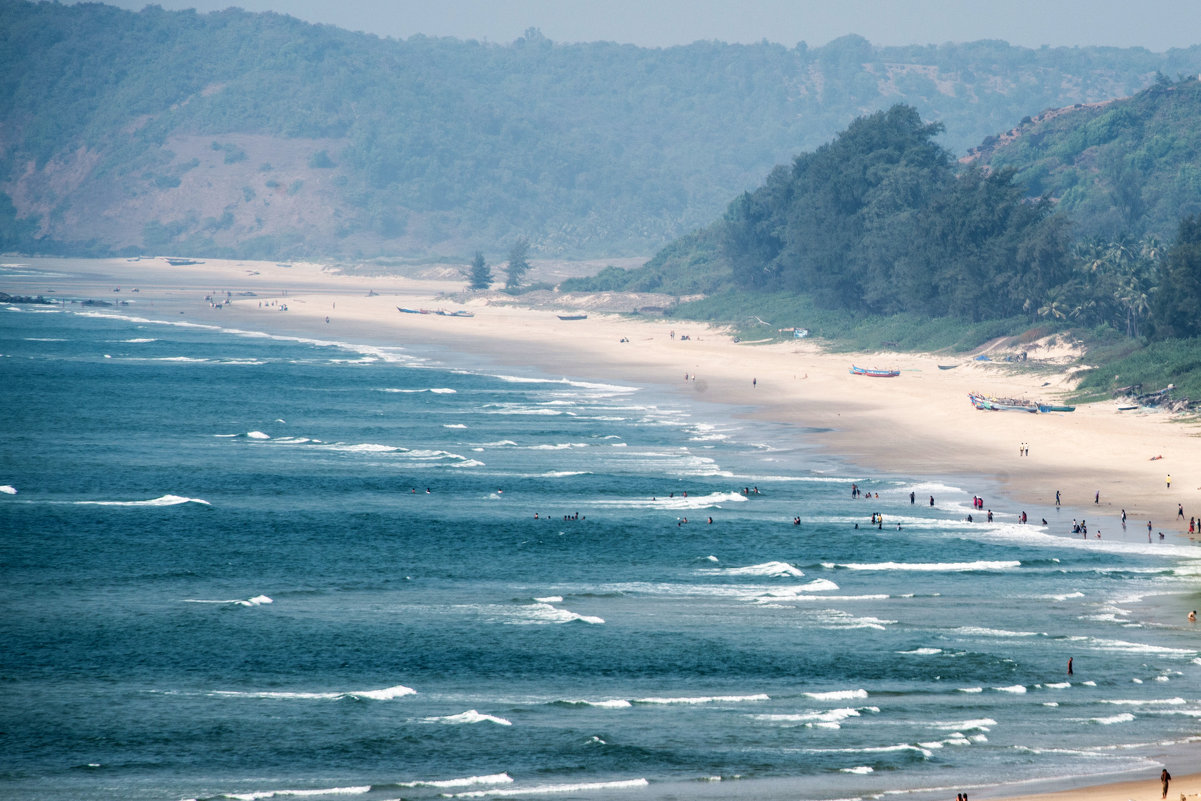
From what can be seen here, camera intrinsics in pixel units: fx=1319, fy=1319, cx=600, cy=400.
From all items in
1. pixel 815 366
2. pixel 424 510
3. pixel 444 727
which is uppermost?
pixel 815 366

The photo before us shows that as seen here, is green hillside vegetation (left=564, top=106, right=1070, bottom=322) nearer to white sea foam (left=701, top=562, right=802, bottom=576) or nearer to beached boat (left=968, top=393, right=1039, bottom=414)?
beached boat (left=968, top=393, right=1039, bottom=414)

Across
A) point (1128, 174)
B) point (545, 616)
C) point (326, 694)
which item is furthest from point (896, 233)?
point (326, 694)

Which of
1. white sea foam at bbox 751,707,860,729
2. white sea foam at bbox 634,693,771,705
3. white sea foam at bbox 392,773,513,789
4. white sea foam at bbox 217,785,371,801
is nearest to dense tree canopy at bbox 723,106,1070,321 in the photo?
white sea foam at bbox 634,693,771,705

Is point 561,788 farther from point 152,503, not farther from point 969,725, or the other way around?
point 152,503

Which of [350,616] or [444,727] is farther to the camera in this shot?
[350,616]

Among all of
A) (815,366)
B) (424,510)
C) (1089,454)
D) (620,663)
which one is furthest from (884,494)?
(815,366)

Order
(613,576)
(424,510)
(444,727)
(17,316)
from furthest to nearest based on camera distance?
1. (17,316)
2. (424,510)
3. (613,576)
4. (444,727)

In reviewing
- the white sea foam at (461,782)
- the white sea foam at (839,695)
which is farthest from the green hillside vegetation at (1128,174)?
the white sea foam at (461,782)

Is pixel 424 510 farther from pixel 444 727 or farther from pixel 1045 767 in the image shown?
pixel 1045 767
